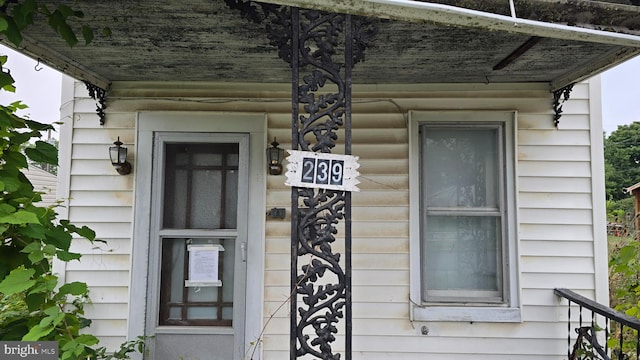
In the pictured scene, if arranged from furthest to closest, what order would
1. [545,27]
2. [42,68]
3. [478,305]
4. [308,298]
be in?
[478,305]
[42,68]
[308,298]
[545,27]

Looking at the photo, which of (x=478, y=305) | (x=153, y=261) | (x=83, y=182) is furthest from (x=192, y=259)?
(x=478, y=305)

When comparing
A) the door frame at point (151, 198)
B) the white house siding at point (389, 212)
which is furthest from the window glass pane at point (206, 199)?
the white house siding at point (389, 212)

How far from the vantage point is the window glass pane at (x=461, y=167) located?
115 inches

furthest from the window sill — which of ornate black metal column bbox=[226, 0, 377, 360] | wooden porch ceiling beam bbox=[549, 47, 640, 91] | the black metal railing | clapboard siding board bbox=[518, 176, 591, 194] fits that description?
wooden porch ceiling beam bbox=[549, 47, 640, 91]

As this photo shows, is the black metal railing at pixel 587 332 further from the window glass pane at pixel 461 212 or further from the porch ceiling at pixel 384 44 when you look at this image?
the porch ceiling at pixel 384 44

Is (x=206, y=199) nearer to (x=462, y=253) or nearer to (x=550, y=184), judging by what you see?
(x=462, y=253)

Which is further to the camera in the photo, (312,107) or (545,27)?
(312,107)

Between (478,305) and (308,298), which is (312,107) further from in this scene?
(478,305)

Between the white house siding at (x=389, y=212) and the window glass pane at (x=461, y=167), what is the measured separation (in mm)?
189

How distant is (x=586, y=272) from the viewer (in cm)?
276

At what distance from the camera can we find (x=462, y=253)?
2.89m

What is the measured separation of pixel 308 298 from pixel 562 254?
84.8 inches

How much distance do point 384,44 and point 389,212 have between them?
1.21m

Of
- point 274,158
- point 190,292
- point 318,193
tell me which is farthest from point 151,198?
point 318,193
